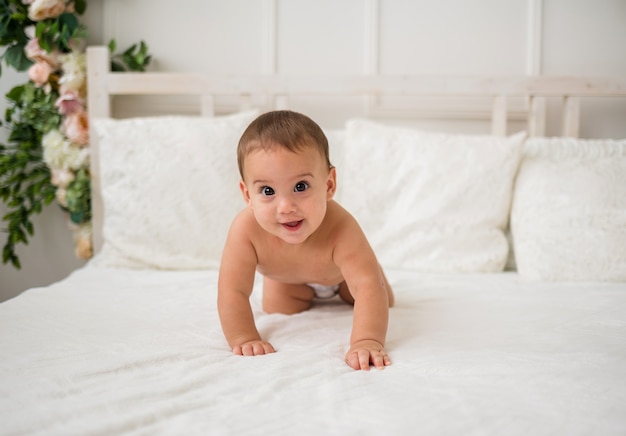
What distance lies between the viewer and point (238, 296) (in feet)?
3.81

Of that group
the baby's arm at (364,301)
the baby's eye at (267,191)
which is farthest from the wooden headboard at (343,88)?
the baby's eye at (267,191)

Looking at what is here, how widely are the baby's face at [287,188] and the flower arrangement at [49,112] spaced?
134 centimetres

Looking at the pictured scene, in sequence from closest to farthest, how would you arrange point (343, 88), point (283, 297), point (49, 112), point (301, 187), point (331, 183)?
point (301, 187) < point (331, 183) < point (283, 297) < point (343, 88) < point (49, 112)

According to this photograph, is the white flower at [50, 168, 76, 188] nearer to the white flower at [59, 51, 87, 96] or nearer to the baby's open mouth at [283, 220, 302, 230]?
the white flower at [59, 51, 87, 96]

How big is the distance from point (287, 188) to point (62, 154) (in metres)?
1.44

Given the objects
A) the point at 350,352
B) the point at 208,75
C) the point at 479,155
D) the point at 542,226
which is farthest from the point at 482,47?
the point at 350,352

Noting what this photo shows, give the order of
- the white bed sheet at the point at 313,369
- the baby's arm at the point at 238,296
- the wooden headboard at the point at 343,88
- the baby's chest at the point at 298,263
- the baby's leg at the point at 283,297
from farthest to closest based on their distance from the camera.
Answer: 1. the wooden headboard at the point at 343,88
2. the baby's leg at the point at 283,297
3. the baby's chest at the point at 298,263
4. the baby's arm at the point at 238,296
5. the white bed sheet at the point at 313,369

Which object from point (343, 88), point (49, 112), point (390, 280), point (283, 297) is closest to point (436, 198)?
point (390, 280)

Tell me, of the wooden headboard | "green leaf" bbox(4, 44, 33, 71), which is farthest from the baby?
"green leaf" bbox(4, 44, 33, 71)

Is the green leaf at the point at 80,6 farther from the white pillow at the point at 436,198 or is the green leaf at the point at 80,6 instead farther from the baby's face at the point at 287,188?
the baby's face at the point at 287,188

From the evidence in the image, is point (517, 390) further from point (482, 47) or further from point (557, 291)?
point (482, 47)

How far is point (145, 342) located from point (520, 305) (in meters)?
0.91

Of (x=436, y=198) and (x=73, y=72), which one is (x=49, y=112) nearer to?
(x=73, y=72)

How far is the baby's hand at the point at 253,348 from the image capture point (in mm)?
1057
